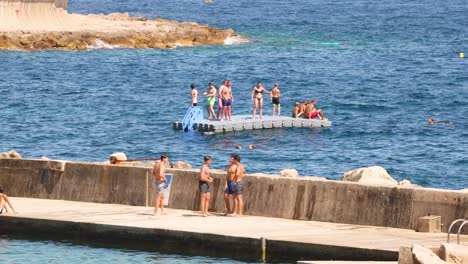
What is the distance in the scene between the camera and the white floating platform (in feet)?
182

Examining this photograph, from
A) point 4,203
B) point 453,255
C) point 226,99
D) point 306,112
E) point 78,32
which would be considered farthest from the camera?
point 78,32

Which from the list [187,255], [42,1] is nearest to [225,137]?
[187,255]

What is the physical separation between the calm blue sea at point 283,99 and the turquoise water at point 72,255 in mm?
18651

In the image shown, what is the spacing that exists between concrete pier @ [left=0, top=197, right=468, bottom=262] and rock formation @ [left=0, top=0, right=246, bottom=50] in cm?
6748

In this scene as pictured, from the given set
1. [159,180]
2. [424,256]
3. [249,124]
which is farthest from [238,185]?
[249,124]

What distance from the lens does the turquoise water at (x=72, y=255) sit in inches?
1092

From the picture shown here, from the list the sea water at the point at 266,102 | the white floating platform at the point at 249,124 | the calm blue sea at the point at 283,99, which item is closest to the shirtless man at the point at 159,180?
the sea water at the point at 266,102

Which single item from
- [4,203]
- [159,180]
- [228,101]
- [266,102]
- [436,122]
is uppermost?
[266,102]

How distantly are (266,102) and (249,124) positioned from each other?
52.1ft

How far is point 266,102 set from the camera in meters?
72.1

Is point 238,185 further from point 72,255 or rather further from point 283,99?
point 283,99

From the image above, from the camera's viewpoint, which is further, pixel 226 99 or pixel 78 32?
pixel 78 32

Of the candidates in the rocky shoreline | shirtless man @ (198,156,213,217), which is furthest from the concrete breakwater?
the rocky shoreline

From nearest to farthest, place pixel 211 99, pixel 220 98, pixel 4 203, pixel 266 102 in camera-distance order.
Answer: pixel 4 203 → pixel 220 98 → pixel 211 99 → pixel 266 102
